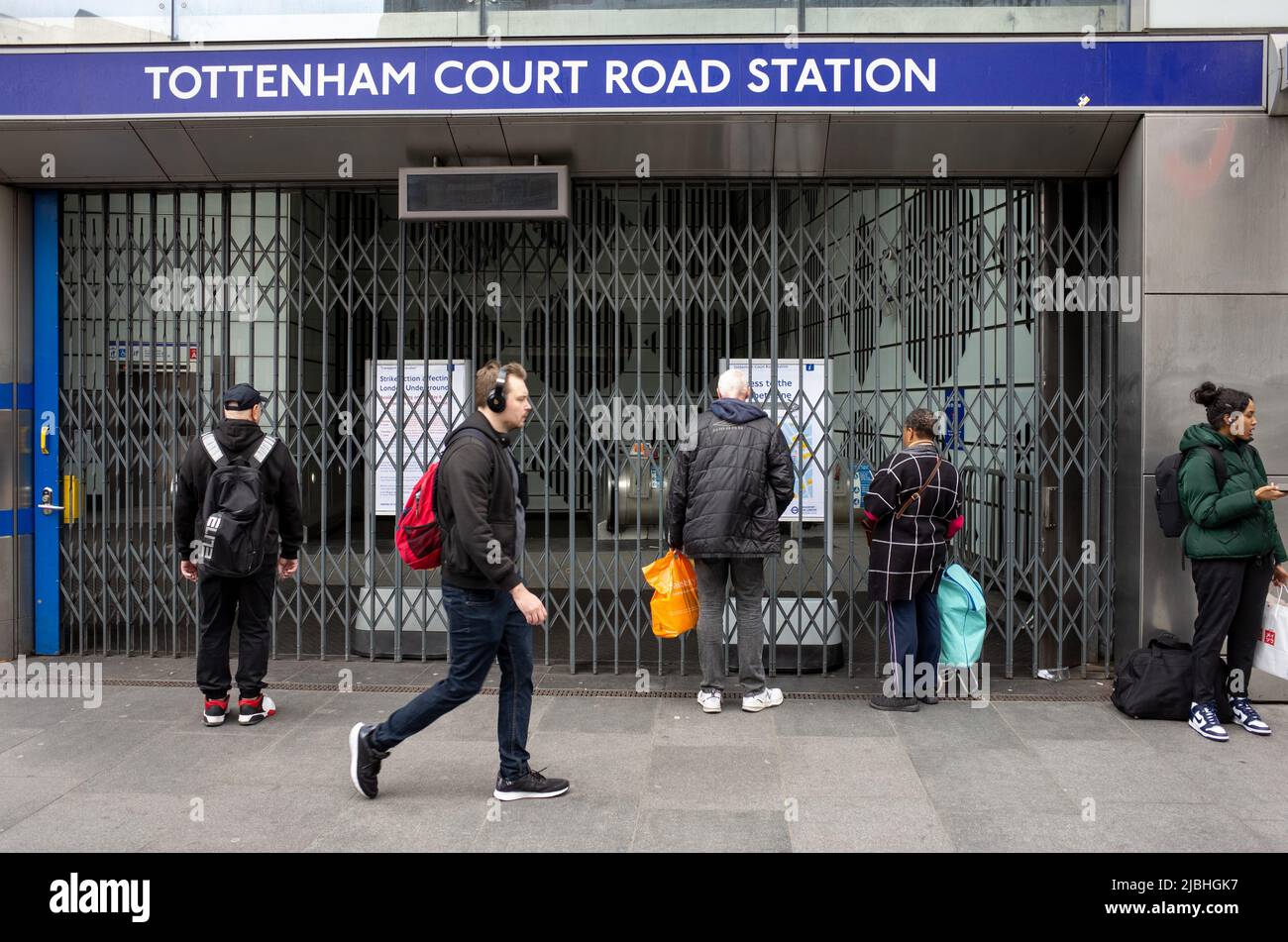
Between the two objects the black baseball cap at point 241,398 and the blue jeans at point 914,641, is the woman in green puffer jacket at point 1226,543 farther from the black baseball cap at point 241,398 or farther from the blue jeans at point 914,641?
the black baseball cap at point 241,398

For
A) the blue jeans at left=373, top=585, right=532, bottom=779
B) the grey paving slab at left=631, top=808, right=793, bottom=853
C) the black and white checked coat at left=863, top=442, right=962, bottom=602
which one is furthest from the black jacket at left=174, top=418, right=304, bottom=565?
the black and white checked coat at left=863, top=442, right=962, bottom=602

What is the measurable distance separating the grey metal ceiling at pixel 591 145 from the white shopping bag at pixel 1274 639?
2.94 metres

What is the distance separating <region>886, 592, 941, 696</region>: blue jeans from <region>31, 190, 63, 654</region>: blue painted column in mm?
5867

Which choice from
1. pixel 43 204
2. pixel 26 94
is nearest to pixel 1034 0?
pixel 26 94

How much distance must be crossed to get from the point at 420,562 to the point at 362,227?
14.9 feet

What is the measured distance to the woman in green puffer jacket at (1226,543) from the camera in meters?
5.68

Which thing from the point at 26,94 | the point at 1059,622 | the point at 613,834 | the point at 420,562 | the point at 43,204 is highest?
the point at 26,94

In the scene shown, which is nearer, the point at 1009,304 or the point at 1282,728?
the point at 1282,728

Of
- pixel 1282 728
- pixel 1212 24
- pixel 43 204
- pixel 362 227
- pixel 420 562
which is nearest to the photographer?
pixel 420 562

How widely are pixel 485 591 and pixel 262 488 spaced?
202cm

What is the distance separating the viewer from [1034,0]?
6617mm

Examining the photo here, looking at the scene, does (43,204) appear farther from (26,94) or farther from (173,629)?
(173,629)

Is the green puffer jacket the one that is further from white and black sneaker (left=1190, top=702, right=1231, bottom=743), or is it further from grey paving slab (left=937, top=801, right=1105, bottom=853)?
grey paving slab (left=937, top=801, right=1105, bottom=853)

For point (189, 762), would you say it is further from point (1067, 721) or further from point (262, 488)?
point (1067, 721)
